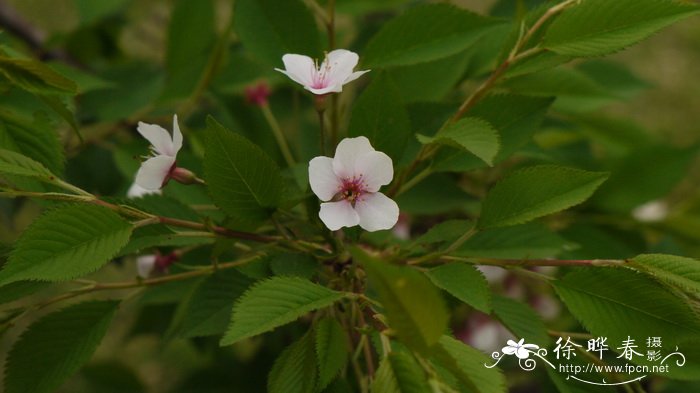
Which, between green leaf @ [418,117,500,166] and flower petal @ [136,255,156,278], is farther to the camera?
flower petal @ [136,255,156,278]

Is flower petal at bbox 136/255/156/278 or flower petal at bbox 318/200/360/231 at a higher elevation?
flower petal at bbox 136/255/156/278

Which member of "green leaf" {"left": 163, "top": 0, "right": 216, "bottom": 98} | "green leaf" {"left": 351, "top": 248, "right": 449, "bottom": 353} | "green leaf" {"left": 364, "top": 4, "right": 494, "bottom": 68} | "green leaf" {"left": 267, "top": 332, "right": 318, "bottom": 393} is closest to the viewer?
"green leaf" {"left": 351, "top": 248, "right": 449, "bottom": 353}

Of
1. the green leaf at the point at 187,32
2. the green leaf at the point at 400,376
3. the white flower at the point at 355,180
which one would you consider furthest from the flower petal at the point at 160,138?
the green leaf at the point at 187,32

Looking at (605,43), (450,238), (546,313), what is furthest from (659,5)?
(546,313)

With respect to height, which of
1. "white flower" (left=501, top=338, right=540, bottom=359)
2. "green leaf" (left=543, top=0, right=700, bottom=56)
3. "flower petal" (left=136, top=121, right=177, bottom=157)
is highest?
"green leaf" (left=543, top=0, right=700, bottom=56)

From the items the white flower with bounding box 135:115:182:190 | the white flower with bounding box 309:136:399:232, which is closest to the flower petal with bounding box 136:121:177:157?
the white flower with bounding box 135:115:182:190

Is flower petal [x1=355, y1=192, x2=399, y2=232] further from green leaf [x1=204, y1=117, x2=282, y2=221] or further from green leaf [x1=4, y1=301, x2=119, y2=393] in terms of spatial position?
green leaf [x1=4, y1=301, x2=119, y2=393]

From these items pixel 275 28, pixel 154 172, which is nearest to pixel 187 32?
pixel 275 28
